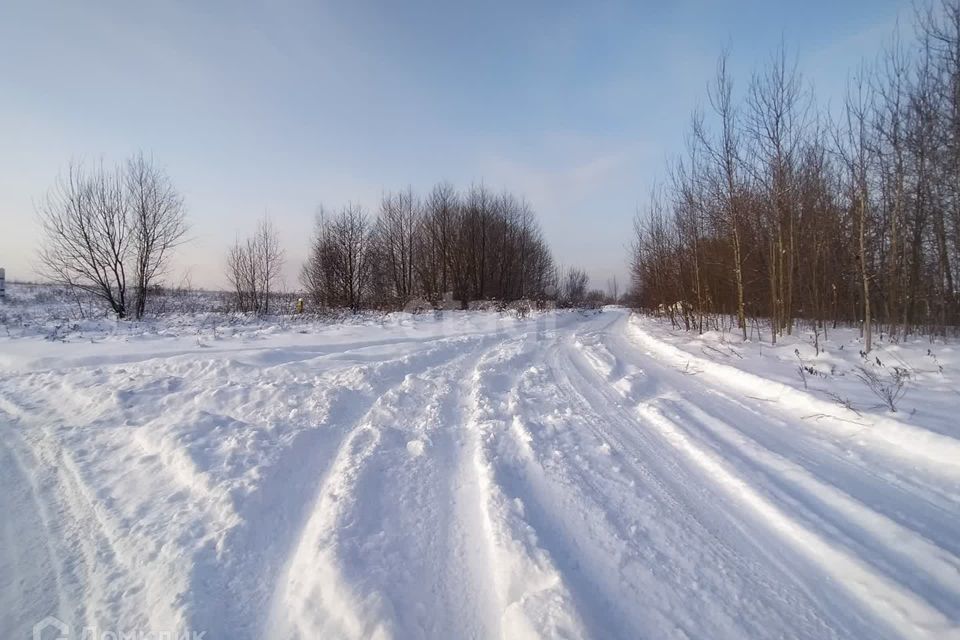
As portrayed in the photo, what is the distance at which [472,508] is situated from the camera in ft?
9.50

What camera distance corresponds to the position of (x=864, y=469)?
3.40 metres

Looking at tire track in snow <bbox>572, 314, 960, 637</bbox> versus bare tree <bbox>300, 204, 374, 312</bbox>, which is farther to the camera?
bare tree <bbox>300, 204, 374, 312</bbox>

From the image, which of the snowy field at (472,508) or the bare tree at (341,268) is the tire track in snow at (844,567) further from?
the bare tree at (341,268)

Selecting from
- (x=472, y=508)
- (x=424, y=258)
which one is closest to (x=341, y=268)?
(x=424, y=258)

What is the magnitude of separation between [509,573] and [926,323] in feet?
54.4

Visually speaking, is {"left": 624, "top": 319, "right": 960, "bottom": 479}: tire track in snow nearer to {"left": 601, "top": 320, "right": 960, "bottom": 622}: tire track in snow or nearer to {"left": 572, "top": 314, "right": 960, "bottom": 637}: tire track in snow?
{"left": 601, "top": 320, "right": 960, "bottom": 622}: tire track in snow

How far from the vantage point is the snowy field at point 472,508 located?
77.8 inches

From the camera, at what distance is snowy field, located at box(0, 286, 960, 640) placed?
1977 millimetres

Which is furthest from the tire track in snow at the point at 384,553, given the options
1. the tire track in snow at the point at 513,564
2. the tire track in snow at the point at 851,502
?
the tire track in snow at the point at 851,502

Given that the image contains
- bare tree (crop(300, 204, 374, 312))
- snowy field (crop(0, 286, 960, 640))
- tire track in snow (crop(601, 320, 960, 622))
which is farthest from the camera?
bare tree (crop(300, 204, 374, 312))

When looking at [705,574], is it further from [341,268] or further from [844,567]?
[341,268]

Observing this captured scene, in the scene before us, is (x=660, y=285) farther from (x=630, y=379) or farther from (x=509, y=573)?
(x=509, y=573)

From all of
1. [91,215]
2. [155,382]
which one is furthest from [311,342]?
[91,215]

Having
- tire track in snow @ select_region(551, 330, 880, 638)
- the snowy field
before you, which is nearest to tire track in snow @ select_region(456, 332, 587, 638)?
the snowy field
